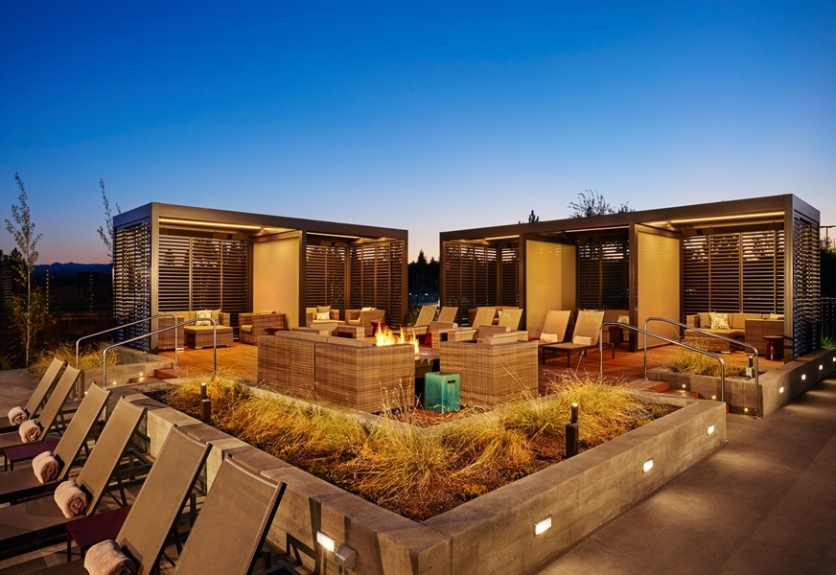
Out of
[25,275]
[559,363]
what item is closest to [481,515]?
[559,363]

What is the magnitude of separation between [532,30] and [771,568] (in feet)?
45.0

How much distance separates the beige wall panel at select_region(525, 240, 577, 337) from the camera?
13.9 m

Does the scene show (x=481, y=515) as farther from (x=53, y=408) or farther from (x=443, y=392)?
(x=53, y=408)

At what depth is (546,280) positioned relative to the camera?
14.5 metres

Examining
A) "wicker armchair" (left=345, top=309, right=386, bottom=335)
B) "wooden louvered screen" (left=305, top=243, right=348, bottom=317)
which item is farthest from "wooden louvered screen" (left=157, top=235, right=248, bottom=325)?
"wicker armchair" (left=345, top=309, right=386, bottom=335)

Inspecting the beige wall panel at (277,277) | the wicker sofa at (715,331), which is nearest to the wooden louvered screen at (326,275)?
the beige wall panel at (277,277)

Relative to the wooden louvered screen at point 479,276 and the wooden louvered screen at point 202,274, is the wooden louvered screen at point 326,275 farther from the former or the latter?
the wooden louvered screen at point 479,276

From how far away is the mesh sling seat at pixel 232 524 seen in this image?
2252mm

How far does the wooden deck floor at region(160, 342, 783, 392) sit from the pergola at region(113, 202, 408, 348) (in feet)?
4.52

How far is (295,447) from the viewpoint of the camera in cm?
412

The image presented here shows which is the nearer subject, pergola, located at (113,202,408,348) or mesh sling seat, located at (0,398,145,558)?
mesh sling seat, located at (0,398,145,558)

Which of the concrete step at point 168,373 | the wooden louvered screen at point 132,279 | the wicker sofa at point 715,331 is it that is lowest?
the concrete step at point 168,373

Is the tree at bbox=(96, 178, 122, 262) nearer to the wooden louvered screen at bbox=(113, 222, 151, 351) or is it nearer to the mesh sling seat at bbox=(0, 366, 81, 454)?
the wooden louvered screen at bbox=(113, 222, 151, 351)

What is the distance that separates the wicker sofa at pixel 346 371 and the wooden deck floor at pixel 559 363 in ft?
3.31
